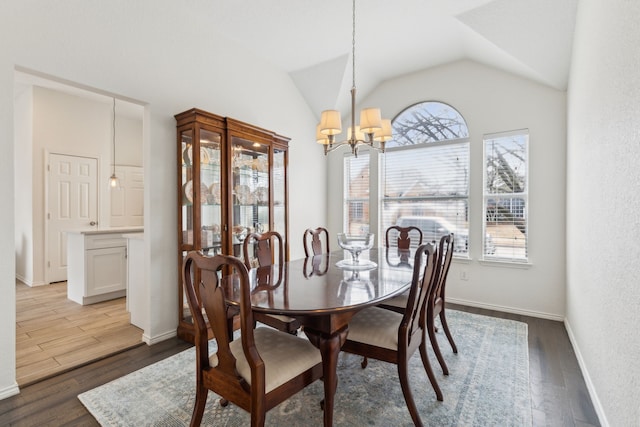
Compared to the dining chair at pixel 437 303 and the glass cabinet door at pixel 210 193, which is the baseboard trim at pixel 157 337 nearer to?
the glass cabinet door at pixel 210 193

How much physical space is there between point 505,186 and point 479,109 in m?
1.00

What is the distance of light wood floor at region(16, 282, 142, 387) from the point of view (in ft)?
7.82

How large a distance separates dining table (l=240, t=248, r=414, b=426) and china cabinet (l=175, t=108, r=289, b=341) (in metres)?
0.92

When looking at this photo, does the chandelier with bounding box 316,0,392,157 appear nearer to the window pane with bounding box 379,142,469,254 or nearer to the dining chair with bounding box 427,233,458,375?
the dining chair with bounding box 427,233,458,375

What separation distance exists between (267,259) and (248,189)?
1.08 meters

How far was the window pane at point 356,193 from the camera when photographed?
15.5 feet

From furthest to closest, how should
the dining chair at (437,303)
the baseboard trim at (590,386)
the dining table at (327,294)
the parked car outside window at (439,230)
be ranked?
1. the parked car outside window at (439,230)
2. the dining chair at (437,303)
3. the baseboard trim at (590,386)
4. the dining table at (327,294)

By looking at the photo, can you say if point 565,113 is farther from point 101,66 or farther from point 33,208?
point 33,208

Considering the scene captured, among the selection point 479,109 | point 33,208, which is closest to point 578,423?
point 479,109

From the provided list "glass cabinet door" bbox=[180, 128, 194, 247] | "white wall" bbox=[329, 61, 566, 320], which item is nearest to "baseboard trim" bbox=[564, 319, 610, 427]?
"white wall" bbox=[329, 61, 566, 320]

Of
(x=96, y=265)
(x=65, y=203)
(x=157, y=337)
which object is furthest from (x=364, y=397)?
(x=65, y=203)

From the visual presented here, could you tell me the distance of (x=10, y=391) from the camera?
1977 mm

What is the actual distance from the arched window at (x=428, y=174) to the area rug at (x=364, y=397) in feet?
6.21

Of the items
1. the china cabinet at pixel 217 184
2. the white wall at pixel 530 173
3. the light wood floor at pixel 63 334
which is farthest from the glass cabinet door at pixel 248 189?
the white wall at pixel 530 173
